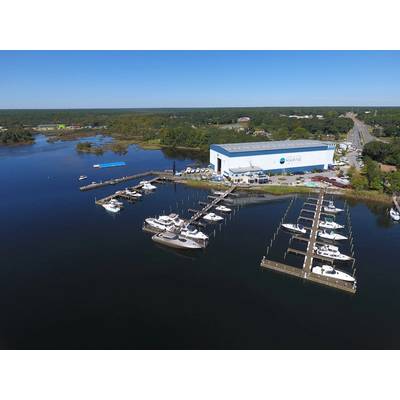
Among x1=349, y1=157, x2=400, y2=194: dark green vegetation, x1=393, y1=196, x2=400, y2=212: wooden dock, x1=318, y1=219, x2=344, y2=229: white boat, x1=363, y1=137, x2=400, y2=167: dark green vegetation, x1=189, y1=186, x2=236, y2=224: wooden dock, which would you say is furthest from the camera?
x1=363, y1=137, x2=400, y2=167: dark green vegetation

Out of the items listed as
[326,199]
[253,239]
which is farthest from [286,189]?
[253,239]

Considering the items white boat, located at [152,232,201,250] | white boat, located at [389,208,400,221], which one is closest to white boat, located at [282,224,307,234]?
white boat, located at [152,232,201,250]

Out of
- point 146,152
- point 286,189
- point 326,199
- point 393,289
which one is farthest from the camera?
point 146,152

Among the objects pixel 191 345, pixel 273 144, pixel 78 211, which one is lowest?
pixel 191 345

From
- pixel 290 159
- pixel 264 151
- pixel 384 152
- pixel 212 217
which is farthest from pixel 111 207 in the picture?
pixel 384 152

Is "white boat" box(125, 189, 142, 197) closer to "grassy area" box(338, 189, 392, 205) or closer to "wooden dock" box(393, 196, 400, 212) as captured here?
"grassy area" box(338, 189, 392, 205)

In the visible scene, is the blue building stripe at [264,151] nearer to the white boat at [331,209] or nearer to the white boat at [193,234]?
the white boat at [331,209]

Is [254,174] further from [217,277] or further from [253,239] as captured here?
[217,277]
